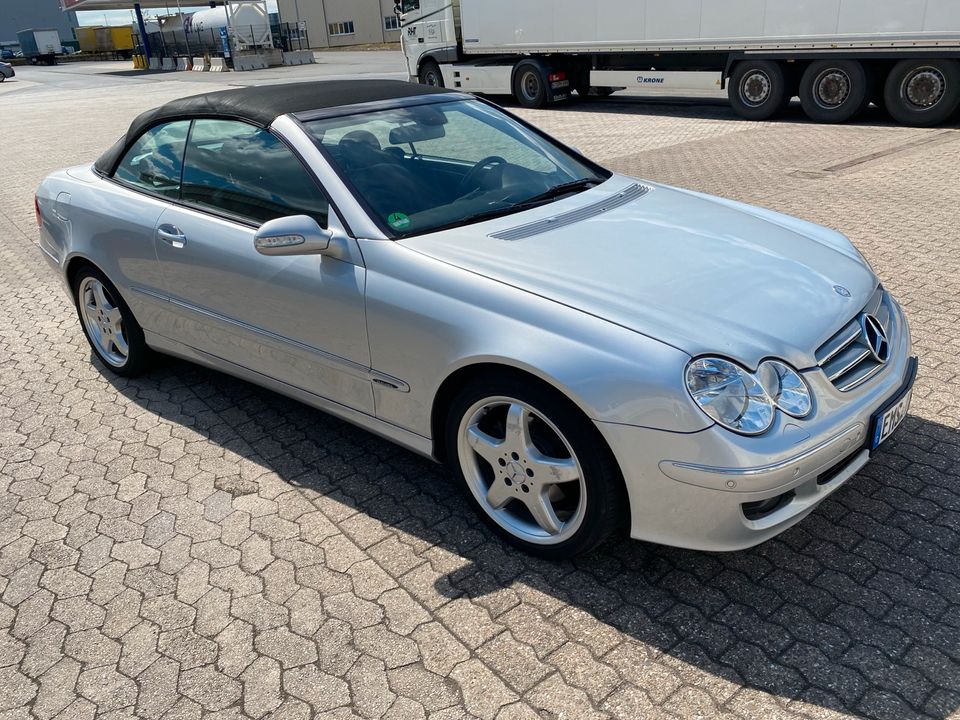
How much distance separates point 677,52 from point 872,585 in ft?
45.8

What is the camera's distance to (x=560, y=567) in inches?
116

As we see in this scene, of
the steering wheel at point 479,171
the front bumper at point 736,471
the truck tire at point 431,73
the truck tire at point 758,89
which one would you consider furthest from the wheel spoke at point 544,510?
the truck tire at point 431,73

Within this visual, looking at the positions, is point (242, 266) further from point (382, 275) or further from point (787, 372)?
point (787, 372)

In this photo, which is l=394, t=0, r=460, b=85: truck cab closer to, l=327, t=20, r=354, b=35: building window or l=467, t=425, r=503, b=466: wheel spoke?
l=467, t=425, r=503, b=466: wheel spoke

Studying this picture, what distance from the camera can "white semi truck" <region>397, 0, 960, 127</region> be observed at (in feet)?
39.5

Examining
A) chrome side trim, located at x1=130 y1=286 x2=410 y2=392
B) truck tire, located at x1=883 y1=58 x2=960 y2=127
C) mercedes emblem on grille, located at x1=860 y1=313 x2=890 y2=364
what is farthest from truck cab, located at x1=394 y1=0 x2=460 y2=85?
mercedes emblem on grille, located at x1=860 y1=313 x2=890 y2=364

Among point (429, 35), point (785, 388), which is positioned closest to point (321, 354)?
point (785, 388)

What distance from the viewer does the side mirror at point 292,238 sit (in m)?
3.10

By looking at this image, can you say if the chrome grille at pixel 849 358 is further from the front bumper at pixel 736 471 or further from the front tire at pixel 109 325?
the front tire at pixel 109 325

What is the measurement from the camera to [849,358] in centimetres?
278

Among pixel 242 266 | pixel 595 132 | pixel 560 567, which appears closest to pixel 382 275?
pixel 242 266

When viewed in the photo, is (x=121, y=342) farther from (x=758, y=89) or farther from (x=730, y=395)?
(x=758, y=89)

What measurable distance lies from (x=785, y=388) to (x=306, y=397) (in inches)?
79.7

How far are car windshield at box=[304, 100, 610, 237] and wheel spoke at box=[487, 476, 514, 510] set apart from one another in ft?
3.37
